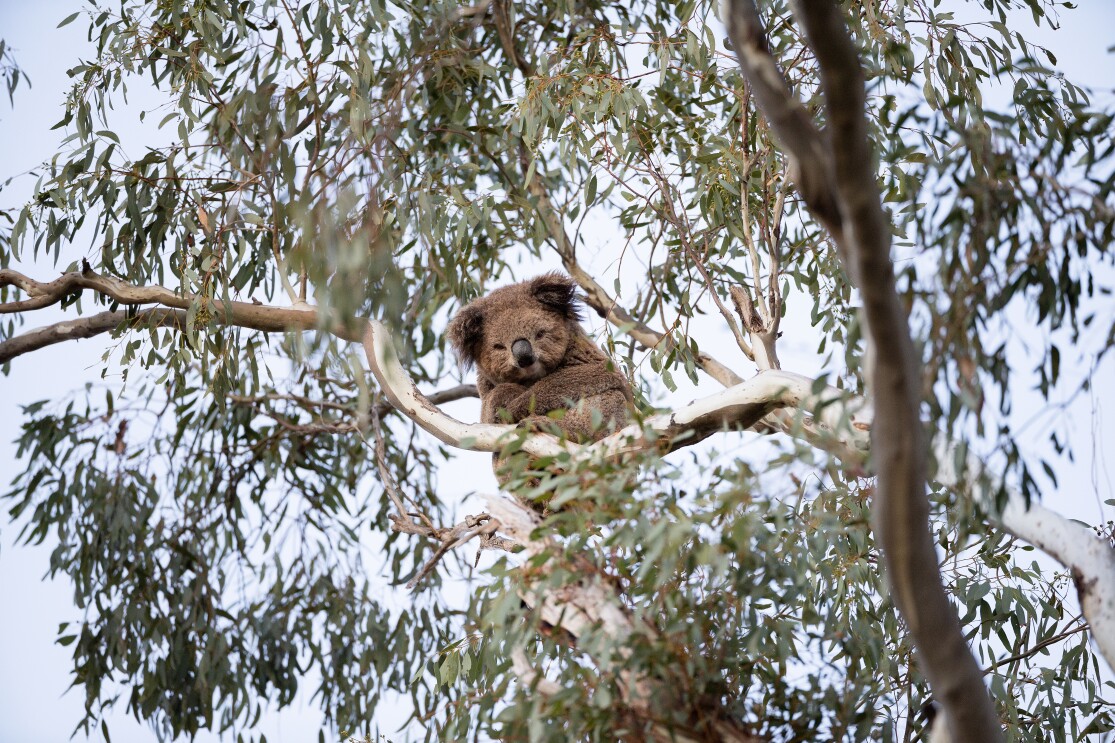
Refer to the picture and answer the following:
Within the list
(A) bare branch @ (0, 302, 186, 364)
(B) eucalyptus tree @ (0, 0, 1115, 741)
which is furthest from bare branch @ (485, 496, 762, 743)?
(A) bare branch @ (0, 302, 186, 364)

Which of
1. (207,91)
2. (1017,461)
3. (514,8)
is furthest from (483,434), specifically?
(514,8)

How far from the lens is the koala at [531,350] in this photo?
13.7ft

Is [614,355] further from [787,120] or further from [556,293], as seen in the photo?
[787,120]

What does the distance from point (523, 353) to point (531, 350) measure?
0.04 m

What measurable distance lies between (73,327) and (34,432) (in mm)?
1420

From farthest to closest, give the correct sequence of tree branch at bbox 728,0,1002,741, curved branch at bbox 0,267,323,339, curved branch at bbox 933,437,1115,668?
curved branch at bbox 0,267,323,339
curved branch at bbox 933,437,1115,668
tree branch at bbox 728,0,1002,741

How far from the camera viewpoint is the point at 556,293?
179 inches

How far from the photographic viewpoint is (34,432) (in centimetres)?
553

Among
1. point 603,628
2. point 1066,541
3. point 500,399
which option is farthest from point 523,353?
point 1066,541

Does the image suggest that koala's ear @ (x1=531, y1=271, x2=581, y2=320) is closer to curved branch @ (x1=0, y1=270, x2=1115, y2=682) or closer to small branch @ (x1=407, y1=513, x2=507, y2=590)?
curved branch @ (x1=0, y1=270, x2=1115, y2=682)

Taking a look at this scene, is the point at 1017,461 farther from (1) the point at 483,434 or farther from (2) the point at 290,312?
(2) the point at 290,312

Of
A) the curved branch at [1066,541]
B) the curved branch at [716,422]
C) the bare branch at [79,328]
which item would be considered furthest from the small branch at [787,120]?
the bare branch at [79,328]

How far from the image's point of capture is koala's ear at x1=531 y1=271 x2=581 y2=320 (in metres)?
4.53

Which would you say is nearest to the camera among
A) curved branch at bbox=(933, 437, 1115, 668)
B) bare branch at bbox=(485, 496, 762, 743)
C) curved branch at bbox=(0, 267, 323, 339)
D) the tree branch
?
the tree branch
